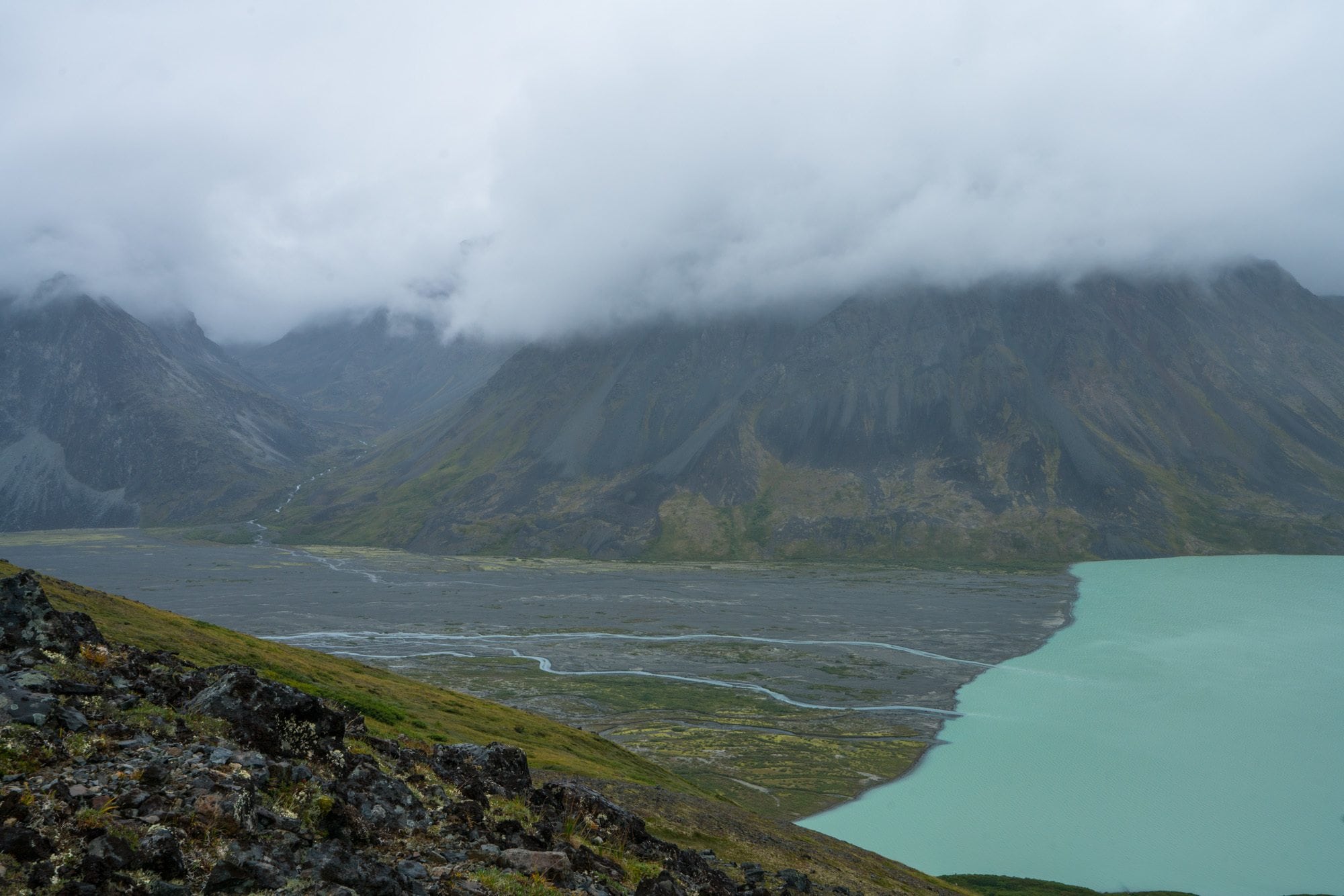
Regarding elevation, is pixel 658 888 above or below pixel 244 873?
below

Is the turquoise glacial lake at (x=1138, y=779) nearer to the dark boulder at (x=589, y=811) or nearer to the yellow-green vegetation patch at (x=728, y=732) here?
the yellow-green vegetation patch at (x=728, y=732)

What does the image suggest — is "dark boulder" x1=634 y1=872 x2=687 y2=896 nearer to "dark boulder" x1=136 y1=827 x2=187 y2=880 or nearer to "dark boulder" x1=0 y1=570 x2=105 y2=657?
"dark boulder" x1=136 y1=827 x2=187 y2=880

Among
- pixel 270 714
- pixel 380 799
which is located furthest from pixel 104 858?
pixel 270 714

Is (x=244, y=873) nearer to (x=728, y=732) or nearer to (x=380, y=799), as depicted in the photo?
(x=380, y=799)

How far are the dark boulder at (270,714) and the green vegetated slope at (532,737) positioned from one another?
56.5 feet

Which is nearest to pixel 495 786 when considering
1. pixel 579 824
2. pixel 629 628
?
pixel 579 824

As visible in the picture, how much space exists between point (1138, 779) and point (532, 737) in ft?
198

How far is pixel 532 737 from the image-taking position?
194 ft

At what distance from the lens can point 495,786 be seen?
2453 cm

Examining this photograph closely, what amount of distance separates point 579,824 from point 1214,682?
125410 mm

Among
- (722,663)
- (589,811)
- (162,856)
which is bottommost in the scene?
(722,663)

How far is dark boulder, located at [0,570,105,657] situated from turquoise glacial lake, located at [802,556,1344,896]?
188 feet

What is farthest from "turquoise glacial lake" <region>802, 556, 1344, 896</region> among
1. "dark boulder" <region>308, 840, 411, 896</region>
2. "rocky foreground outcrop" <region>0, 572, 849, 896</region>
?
"dark boulder" <region>308, 840, 411, 896</region>

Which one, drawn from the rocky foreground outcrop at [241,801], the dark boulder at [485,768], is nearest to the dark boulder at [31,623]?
the rocky foreground outcrop at [241,801]
